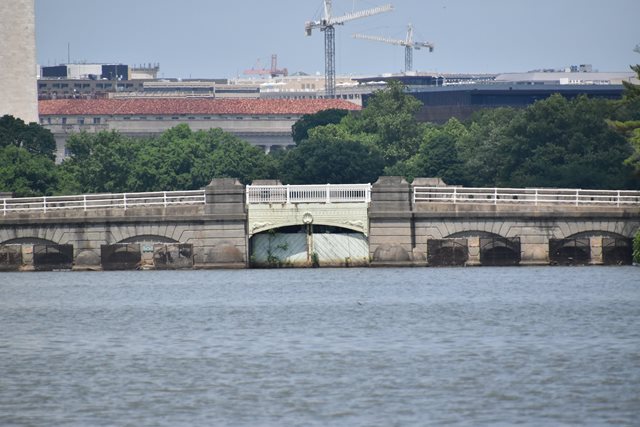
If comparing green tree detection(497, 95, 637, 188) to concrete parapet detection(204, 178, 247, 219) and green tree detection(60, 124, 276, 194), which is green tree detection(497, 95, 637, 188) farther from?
concrete parapet detection(204, 178, 247, 219)

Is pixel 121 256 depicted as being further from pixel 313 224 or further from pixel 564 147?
pixel 564 147

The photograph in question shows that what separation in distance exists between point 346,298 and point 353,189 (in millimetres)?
16446

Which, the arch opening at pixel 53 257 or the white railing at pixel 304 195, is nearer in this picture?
the white railing at pixel 304 195

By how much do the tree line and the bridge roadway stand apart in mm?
9268

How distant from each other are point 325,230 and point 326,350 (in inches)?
1325

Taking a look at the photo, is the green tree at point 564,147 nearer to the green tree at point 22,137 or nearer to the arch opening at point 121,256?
the arch opening at point 121,256

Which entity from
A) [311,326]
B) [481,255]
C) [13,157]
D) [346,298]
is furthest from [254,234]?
[13,157]

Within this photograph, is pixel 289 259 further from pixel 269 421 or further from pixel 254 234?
pixel 269 421

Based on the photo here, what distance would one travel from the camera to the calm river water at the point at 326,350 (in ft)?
172

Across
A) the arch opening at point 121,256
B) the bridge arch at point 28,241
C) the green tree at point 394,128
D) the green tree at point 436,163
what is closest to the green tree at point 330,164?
the green tree at point 436,163

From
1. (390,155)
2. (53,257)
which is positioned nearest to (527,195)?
(53,257)

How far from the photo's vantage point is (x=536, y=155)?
13825 cm

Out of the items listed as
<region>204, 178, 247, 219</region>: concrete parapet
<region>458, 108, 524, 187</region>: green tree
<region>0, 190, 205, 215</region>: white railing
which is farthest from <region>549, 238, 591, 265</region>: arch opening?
<region>458, 108, 524, 187</region>: green tree

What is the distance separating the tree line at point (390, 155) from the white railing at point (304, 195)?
1444 centimetres
